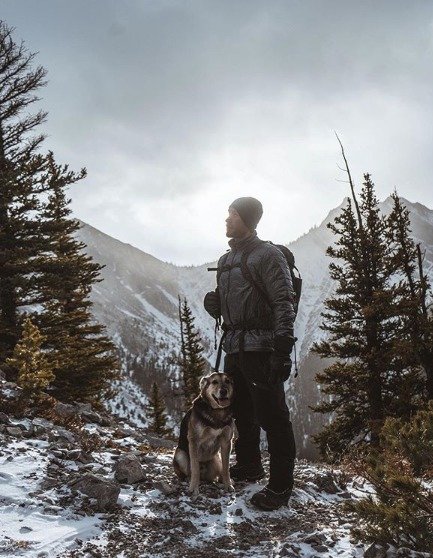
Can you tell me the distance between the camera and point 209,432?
17.6ft

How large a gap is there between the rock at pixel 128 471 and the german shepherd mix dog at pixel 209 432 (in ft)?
1.76

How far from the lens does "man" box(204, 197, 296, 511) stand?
193 inches

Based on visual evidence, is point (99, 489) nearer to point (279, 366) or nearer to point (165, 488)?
point (165, 488)

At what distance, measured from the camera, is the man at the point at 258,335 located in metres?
4.89

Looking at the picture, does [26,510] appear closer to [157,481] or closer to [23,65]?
[157,481]

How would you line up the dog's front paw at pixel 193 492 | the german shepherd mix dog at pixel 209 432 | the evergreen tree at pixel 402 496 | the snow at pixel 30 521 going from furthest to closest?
the german shepherd mix dog at pixel 209 432 < the dog's front paw at pixel 193 492 < the snow at pixel 30 521 < the evergreen tree at pixel 402 496

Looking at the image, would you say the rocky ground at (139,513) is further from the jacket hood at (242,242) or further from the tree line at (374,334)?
the tree line at (374,334)

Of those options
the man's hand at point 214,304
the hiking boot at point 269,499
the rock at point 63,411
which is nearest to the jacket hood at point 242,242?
the man's hand at point 214,304

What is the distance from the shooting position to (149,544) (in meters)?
3.97

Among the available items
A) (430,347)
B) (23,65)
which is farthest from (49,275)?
(430,347)

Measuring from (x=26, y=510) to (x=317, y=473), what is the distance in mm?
4278

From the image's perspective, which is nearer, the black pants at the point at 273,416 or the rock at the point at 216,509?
the rock at the point at 216,509

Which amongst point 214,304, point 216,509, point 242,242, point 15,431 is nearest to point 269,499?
point 216,509

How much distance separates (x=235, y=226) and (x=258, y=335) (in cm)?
147
